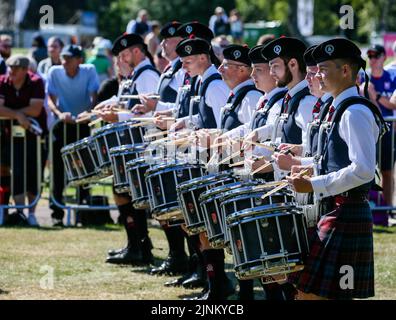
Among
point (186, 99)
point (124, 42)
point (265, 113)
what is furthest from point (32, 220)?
point (265, 113)

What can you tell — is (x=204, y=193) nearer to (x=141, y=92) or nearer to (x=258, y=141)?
(x=258, y=141)

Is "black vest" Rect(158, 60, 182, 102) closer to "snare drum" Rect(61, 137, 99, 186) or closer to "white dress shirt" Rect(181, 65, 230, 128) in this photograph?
"snare drum" Rect(61, 137, 99, 186)

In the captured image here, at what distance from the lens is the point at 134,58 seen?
954 centimetres

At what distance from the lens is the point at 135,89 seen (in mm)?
9531

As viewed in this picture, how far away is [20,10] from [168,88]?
1918 inches

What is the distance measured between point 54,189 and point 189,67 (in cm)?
419

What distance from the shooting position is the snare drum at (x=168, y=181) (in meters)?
7.57

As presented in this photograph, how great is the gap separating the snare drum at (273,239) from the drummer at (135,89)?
3694mm

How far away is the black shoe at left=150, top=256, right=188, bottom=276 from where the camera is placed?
29.6 feet

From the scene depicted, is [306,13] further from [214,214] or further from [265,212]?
[265,212]

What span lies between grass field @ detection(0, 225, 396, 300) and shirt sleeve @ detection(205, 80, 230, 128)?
140 cm

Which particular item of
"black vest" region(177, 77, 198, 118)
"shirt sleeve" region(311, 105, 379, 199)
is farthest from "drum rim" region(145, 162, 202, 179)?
"shirt sleeve" region(311, 105, 379, 199)

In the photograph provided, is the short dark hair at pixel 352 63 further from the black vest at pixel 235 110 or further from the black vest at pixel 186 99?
the black vest at pixel 186 99

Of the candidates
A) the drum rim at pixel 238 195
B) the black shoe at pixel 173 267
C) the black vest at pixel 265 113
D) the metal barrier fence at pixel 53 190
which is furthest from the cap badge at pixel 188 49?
the metal barrier fence at pixel 53 190
